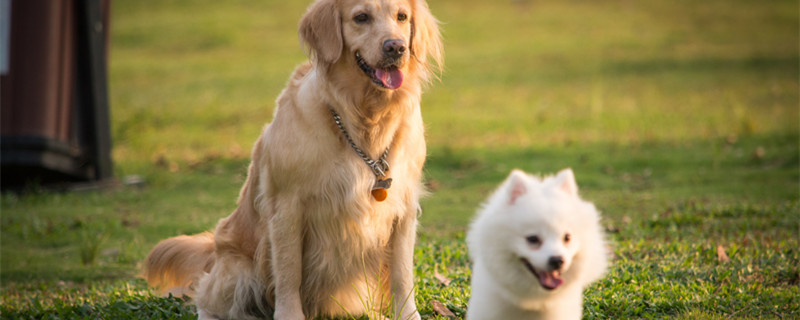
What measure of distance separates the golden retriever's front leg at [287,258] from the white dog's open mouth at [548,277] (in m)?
1.67

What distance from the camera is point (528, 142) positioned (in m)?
13.5

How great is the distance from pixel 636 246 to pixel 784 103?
11.7 m

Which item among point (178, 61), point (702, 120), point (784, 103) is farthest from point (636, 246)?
point (178, 61)

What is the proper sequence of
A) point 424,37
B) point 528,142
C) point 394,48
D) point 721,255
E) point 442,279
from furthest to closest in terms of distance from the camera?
1. point 528,142
2. point 721,255
3. point 442,279
4. point 424,37
5. point 394,48

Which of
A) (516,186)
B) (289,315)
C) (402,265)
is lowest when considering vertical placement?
(289,315)

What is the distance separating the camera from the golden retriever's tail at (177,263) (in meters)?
5.43

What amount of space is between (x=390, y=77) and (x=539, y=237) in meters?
1.56

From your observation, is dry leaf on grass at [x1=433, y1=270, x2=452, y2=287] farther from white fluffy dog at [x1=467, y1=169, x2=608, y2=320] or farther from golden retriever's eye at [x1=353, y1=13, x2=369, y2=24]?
golden retriever's eye at [x1=353, y1=13, x2=369, y2=24]

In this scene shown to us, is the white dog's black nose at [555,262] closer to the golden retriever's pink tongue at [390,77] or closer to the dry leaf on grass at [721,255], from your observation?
the golden retriever's pink tongue at [390,77]

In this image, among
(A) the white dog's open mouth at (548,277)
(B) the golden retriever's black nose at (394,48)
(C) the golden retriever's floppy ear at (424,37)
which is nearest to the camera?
(A) the white dog's open mouth at (548,277)

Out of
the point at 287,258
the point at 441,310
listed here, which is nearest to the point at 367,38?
the point at 287,258

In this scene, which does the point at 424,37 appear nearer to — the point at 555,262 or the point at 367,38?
the point at 367,38

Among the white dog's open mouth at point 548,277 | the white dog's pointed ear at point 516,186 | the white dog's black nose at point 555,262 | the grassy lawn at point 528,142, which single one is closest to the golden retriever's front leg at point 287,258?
the grassy lawn at point 528,142

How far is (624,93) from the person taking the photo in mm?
18562
